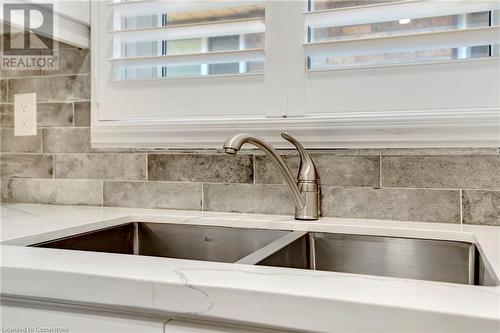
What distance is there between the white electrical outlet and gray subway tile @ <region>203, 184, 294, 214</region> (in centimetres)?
71

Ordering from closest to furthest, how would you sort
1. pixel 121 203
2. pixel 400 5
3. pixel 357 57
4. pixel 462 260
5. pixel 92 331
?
1. pixel 92 331
2. pixel 462 260
3. pixel 400 5
4. pixel 357 57
5. pixel 121 203

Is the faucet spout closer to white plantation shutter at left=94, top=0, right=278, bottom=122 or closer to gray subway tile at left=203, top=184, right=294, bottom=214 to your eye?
gray subway tile at left=203, top=184, right=294, bottom=214

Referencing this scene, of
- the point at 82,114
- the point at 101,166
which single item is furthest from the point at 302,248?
the point at 82,114

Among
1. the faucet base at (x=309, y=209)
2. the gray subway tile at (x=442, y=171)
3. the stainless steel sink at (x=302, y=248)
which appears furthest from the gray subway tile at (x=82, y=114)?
the gray subway tile at (x=442, y=171)

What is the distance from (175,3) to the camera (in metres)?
1.39

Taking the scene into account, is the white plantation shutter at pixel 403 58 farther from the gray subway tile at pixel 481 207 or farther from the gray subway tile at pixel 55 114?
the gray subway tile at pixel 55 114

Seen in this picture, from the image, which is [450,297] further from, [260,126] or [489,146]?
[260,126]

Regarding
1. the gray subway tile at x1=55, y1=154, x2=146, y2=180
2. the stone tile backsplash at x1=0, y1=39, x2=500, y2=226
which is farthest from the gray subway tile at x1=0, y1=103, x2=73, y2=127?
the gray subway tile at x1=55, y1=154, x2=146, y2=180

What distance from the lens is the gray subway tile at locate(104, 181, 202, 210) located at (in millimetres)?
1416

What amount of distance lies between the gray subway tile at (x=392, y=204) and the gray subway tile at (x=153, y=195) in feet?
1.36

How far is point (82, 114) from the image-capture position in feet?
5.07

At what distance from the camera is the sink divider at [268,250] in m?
0.81

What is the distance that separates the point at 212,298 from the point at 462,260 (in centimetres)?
67

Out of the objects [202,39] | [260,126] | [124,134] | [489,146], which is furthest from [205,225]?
[489,146]
